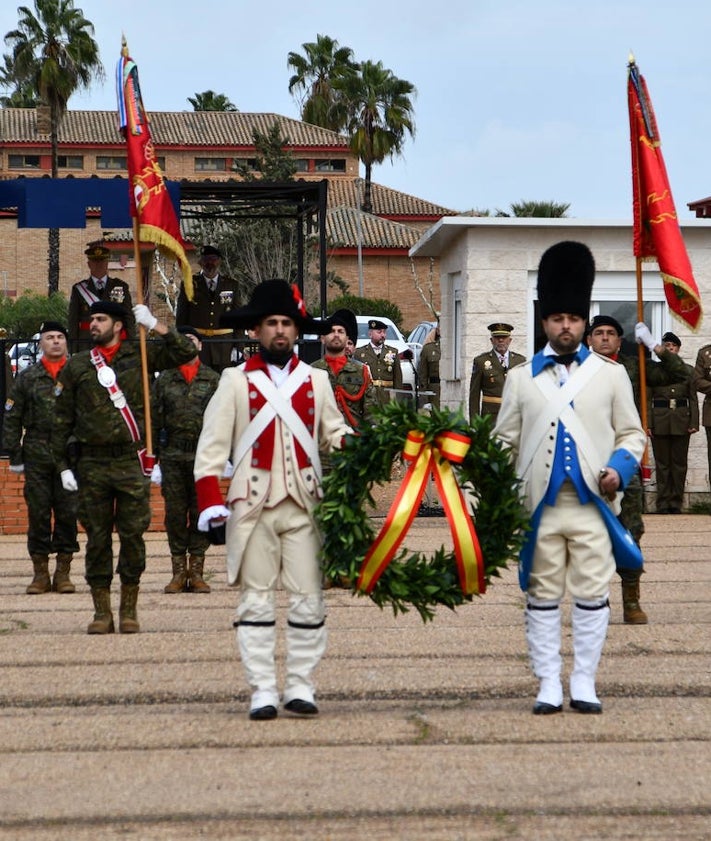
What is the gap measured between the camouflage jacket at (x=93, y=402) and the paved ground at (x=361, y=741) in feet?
4.08

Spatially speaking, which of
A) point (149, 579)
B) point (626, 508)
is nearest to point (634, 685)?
point (626, 508)

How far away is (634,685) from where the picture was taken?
860cm

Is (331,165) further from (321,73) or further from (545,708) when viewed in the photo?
(545,708)

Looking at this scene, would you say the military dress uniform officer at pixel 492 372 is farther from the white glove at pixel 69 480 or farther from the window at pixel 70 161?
the window at pixel 70 161

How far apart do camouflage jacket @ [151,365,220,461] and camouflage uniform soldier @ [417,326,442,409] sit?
1035 cm

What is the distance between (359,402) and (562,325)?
5397mm

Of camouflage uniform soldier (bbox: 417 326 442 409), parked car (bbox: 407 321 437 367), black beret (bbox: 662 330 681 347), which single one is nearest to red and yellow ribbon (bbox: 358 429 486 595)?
black beret (bbox: 662 330 681 347)

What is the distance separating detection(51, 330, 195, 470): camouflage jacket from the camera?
10.6 metres

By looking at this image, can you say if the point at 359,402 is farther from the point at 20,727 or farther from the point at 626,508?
the point at 20,727

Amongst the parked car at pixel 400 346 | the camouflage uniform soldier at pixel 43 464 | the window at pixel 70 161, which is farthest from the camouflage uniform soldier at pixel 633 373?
the window at pixel 70 161

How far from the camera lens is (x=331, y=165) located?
251ft

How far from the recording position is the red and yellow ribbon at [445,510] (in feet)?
25.1

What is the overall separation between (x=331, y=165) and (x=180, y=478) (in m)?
64.7

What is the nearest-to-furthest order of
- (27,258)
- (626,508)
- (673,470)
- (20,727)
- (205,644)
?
1. (20,727)
2. (205,644)
3. (626,508)
4. (673,470)
5. (27,258)
